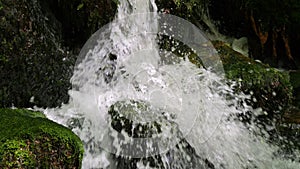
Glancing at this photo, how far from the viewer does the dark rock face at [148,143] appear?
3.18m

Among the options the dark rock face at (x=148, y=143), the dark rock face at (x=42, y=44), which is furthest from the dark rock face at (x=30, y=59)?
the dark rock face at (x=148, y=143)

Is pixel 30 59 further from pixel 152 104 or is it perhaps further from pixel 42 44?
pixel 152 104

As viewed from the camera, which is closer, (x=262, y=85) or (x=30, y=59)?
(x=30, y=59)

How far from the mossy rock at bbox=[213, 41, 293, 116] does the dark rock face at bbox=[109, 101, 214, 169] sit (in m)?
1.12

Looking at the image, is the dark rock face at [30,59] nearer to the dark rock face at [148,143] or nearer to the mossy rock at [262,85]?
the dark rock face at [148,143]

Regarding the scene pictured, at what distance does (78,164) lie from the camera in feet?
Answer: 6.97

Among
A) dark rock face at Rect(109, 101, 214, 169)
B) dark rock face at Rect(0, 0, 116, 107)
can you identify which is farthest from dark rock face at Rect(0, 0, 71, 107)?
dark rock face at Rect(109, 101, 214, 169)

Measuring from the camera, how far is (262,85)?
13.6 feet

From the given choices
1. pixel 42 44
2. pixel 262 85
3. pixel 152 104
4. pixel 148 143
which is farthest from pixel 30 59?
pixel 262 85

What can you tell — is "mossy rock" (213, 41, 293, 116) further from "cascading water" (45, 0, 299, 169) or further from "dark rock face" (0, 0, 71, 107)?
"dark rock face" (0, 0, 71, 107)

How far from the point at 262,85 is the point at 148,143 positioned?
1.71m

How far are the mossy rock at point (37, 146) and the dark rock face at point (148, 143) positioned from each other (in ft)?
3.53

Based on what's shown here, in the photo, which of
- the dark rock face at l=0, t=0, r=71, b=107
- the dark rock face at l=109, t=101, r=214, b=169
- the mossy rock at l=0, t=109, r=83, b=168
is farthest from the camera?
the dark rock face at l=0, t=0, r=71, b=107

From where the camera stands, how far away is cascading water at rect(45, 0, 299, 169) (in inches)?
127
